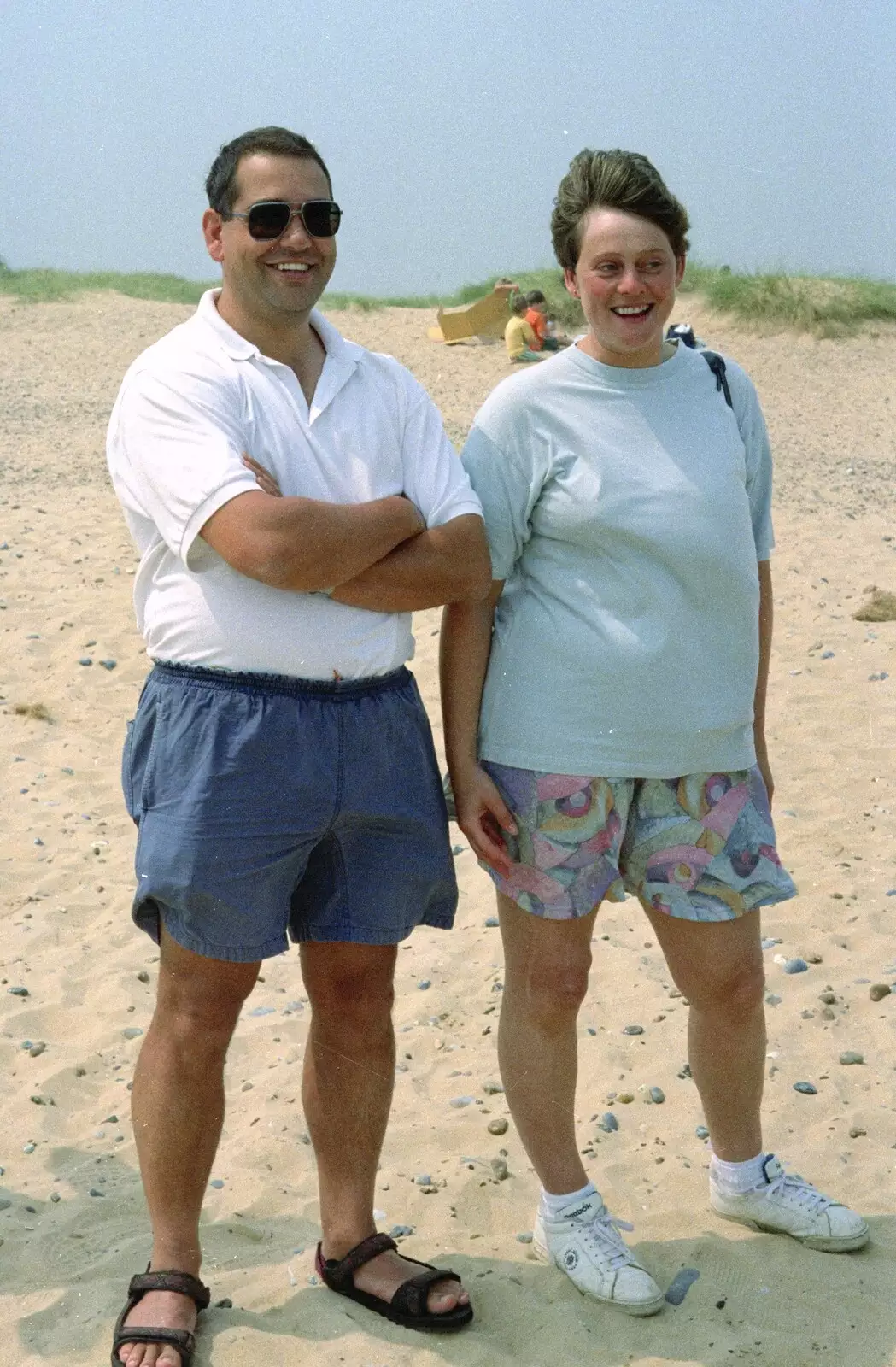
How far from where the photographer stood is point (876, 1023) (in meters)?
4.16

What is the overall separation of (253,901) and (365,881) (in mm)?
220

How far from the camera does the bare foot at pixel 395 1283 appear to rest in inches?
114

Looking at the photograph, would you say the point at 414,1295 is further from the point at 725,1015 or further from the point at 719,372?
the point at 719,372

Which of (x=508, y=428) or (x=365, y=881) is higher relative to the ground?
(x=508, y=428)

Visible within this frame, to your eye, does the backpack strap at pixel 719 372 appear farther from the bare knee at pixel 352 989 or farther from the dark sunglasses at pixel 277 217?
the bare knee at pixel 352 989

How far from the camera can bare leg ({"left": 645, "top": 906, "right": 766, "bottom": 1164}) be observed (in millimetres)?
2939

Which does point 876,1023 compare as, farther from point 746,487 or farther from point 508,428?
point 508,428

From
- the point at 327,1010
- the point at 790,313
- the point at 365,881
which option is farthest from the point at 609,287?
the point at 790,313

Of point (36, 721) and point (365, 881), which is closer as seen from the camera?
point (365, 881)

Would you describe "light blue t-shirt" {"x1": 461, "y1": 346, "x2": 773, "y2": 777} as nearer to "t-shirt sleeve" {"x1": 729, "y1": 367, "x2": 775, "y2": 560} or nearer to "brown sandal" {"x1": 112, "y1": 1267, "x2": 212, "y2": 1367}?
"t-shirt sleeve" {"x1": 729, "y1": 367, "x2": 775, "y2": 560}

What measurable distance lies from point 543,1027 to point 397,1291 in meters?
0.57

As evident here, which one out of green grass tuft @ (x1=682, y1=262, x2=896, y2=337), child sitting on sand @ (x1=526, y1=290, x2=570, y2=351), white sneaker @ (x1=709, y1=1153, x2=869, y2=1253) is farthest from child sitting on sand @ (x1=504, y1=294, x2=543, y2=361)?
white sneaker @ (x1=709, y1=1153, x2=869, y2=1253)

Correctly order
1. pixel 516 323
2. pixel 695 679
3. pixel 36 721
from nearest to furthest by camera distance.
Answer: pixel 695 679, pixel 36 721, pixel 516 323

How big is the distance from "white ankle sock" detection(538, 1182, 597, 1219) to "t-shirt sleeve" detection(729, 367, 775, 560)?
1321 mm
